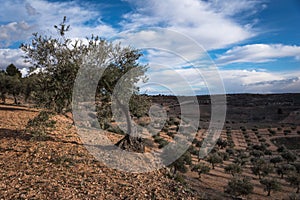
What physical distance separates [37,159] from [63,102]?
130 inches

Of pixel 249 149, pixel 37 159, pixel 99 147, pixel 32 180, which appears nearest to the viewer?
pixel 32 180

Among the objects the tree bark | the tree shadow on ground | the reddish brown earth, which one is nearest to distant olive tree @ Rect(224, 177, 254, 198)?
the tree bark

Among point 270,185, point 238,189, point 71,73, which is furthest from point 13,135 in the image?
point 270,185

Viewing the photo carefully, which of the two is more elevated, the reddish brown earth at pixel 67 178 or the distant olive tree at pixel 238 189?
the reddish brown earth at pixel 67 178

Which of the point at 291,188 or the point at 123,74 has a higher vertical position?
the point at 123,74

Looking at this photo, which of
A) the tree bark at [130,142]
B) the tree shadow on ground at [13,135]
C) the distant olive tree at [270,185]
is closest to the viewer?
the tree bark at [130,142]

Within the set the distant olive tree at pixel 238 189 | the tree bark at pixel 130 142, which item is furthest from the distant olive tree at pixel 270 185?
the tree bark at pixel 130 142

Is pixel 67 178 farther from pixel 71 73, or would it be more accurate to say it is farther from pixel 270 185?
pixel 270 185

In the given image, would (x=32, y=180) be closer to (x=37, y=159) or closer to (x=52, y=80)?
(x=37, y=159)

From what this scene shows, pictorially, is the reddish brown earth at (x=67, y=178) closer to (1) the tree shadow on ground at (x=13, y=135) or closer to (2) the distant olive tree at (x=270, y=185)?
(1) the tree shadow on ground at (x=13, y=135)

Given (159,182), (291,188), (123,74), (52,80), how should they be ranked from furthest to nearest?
(291,188) → (123,74) → (52,80) → (159,182)

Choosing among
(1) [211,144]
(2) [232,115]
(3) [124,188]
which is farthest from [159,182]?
(2) [232,115]

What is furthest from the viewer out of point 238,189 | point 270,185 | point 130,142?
point 270,185

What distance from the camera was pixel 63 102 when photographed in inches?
509
